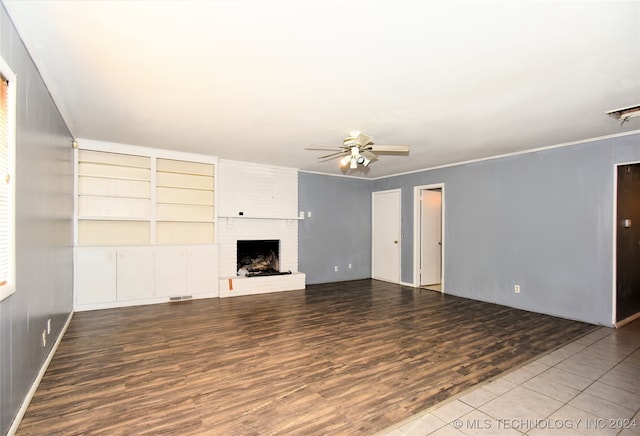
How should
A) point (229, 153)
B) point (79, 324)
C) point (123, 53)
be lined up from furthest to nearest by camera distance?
1. point (229, 153)
2. point (79, 324)
3. point (123, 53)

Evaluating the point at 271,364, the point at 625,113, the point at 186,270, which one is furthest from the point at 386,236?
the point at 271,364

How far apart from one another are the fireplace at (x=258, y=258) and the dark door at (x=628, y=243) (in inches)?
209

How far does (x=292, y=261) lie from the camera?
6.65 metres

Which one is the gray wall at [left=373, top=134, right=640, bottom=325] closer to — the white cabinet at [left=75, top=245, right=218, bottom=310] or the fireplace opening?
the fireplace opening

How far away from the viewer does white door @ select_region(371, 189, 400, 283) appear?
712 centimetres

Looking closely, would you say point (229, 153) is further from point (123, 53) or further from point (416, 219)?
point (416, 219)

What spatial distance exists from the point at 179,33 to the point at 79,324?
3.90 meters

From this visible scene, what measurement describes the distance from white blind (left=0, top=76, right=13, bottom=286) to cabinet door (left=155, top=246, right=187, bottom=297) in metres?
3.41

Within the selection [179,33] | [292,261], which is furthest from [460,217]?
[179,33]

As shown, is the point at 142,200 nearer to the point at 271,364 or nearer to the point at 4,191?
the point at 4,191

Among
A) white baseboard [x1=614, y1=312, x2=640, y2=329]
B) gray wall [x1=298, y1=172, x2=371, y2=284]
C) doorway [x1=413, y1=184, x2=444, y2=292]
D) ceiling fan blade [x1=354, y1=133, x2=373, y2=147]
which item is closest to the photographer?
ceiling fan blade [x1=354, y1=133, x2=373, y2=147]

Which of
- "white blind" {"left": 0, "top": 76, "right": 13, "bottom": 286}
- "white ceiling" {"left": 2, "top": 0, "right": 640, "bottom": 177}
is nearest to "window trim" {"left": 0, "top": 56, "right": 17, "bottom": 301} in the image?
"white blind" {"left": 0, "top": 76, "right": 13, "bottom": 286}

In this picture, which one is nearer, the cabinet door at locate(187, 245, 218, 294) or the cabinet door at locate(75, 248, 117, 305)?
the cabinet door at locate(75, 248, 117, 305)

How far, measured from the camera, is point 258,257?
6.44 meters
